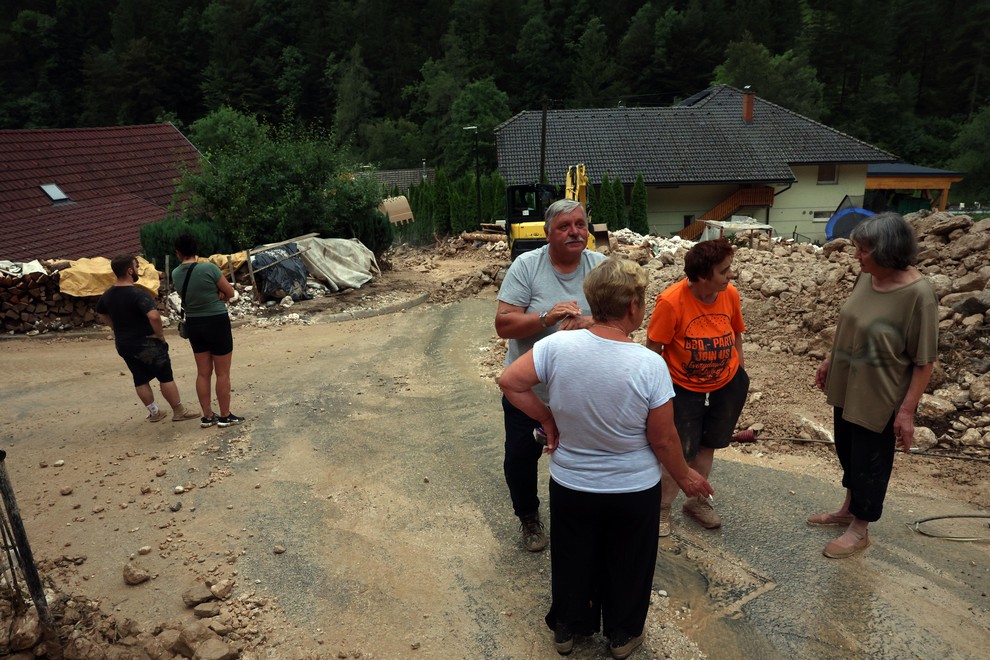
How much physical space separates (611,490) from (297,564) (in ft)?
6.63

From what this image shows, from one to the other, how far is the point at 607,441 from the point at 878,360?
1.65 metres

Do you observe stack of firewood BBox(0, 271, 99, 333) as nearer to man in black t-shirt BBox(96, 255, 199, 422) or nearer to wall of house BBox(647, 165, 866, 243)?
man in black t-shirt BBox(96, 255, 199, 422)

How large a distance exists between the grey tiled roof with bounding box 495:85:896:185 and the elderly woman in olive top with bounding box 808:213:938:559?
Result: 28.3 m

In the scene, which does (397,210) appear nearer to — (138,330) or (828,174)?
(138,330)

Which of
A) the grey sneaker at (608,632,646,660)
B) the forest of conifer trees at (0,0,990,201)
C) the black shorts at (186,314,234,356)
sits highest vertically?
the forest of conifer trees at (0,0,990,201)

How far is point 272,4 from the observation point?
7669 centimetres

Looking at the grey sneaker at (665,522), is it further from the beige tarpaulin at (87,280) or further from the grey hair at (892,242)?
the beige tarpaulin at (87,280)

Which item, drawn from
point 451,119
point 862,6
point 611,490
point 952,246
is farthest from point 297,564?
point 862,6

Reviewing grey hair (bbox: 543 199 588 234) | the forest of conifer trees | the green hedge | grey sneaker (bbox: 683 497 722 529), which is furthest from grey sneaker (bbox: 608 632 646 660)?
the forest of conifer trees

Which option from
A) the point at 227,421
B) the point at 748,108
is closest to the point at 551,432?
the point at 227,421

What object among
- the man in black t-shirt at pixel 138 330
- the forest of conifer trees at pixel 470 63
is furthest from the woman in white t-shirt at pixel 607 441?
the forest of conifer trees at pixel 470 63

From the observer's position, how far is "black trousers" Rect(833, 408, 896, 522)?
3.28 metres

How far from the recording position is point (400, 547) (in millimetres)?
3760

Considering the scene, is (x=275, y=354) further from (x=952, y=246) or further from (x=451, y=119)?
(x=451, y=119)
